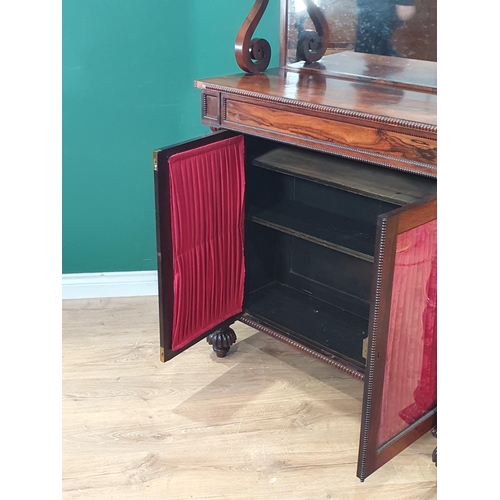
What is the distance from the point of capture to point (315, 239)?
2.01 m

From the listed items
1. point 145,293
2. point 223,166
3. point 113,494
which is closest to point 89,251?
point 145,293

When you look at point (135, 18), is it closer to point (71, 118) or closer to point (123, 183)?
point (71, 118)

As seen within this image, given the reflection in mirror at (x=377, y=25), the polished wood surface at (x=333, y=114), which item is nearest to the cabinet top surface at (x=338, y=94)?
the polished wood surface at (x=333, y=114)

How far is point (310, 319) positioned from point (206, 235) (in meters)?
0.47

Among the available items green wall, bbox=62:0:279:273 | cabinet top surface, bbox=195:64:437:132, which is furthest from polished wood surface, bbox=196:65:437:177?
green wall, bbox=62:0:279:273

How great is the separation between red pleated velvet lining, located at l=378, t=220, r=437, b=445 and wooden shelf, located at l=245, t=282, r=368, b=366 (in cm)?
24

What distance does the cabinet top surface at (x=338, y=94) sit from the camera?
1.63m

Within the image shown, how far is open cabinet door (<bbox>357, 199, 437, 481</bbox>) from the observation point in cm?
147

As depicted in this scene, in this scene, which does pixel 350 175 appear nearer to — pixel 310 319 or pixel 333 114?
pixel 333 114

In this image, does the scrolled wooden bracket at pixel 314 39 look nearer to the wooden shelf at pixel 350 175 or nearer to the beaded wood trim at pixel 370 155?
the wooden shelf at pixel 350 175

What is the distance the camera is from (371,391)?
62.1 inches

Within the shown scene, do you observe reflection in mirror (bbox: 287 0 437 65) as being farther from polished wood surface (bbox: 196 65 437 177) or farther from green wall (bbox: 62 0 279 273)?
green wall (bbox: 62 0 279 273)

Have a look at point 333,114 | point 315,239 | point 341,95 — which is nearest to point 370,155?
point 333,114
